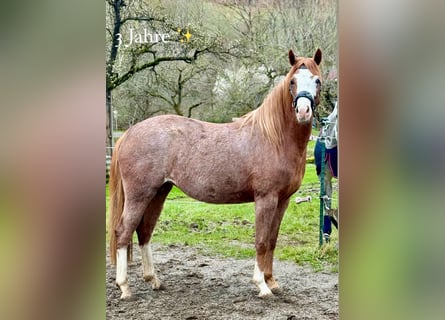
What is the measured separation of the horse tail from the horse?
0.89m

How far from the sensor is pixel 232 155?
6.49 feet

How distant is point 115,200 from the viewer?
2062 millimetres

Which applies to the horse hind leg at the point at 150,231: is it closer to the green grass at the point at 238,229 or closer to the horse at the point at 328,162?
the green grass at the point at 238,229

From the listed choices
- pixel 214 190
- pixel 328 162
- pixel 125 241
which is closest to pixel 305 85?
pixel 328 162

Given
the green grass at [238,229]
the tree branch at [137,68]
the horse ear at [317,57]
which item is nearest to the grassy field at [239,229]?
the green grass at [238,229]

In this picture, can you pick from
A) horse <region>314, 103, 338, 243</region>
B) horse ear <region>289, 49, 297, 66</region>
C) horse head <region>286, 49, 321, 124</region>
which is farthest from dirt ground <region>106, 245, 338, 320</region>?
horse ear <region>289, 49, 297, 66</region>

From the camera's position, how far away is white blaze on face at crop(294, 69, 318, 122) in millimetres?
1907

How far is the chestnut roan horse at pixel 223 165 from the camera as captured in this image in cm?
194

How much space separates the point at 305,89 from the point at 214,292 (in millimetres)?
992
